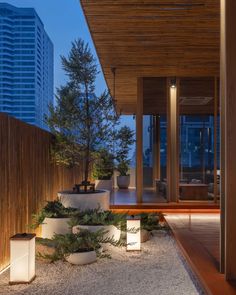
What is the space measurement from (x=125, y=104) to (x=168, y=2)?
8.43 metres

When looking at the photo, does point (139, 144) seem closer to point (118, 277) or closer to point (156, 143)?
point (156, 143)

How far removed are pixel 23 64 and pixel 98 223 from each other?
108ft

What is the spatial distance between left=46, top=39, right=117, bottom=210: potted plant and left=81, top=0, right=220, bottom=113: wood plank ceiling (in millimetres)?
519

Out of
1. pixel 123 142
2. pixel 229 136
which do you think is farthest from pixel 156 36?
pixel 229 136

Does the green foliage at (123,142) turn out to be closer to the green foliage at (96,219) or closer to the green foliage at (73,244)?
the green foliage at (96,219)

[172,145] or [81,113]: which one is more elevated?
[81,113]

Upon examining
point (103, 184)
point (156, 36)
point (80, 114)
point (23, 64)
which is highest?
point (23, 64)

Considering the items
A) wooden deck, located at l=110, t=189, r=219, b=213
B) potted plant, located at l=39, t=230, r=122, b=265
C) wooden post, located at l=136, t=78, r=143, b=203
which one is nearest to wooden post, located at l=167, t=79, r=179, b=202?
wooden deck, located at l=110, t=189, r=219, b=213

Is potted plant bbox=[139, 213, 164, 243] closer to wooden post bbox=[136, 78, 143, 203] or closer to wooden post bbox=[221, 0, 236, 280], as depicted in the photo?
wooden post bbox=[136, 78, 143, 203]

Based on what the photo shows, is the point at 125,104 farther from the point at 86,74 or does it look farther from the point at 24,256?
the point at 24,256

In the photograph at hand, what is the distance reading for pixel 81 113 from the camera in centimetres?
812

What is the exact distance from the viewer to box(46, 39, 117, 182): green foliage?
26.4ft

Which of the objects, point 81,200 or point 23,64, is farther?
point 23,64

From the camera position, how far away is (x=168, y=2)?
5305 millimetres
